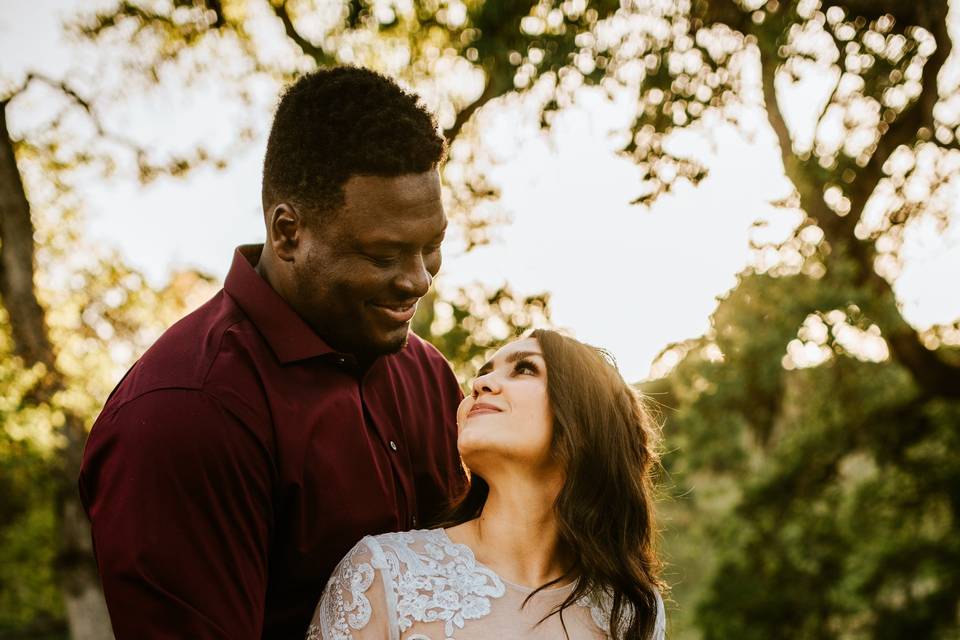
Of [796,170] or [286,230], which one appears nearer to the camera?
[286,230]

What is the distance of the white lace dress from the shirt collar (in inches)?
21.2

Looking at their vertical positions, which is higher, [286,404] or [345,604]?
[286,404]

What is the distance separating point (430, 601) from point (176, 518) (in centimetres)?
78

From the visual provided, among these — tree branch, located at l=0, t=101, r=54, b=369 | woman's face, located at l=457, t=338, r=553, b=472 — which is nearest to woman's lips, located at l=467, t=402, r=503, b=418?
woman's face, located at l=457, t=338, r=553, b=472

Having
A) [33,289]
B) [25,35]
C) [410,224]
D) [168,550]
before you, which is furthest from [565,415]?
[25,35]

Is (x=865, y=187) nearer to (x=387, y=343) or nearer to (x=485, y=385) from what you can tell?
(x=485, y=385)

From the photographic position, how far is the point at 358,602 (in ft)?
8.18

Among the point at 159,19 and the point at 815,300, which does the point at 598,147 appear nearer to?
the point at 815,300

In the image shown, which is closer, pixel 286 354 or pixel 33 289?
pixel 286 354

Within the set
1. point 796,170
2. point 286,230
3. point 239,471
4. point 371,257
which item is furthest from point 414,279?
point 796,170

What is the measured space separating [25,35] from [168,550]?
25.6ft

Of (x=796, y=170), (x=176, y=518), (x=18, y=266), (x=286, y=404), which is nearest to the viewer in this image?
(x=176, y=518)

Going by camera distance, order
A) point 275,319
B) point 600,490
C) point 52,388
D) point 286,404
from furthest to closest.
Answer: point 52,388 → point 600,490 → point 275,319 → point 286,404

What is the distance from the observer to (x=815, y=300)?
611 centimetres
